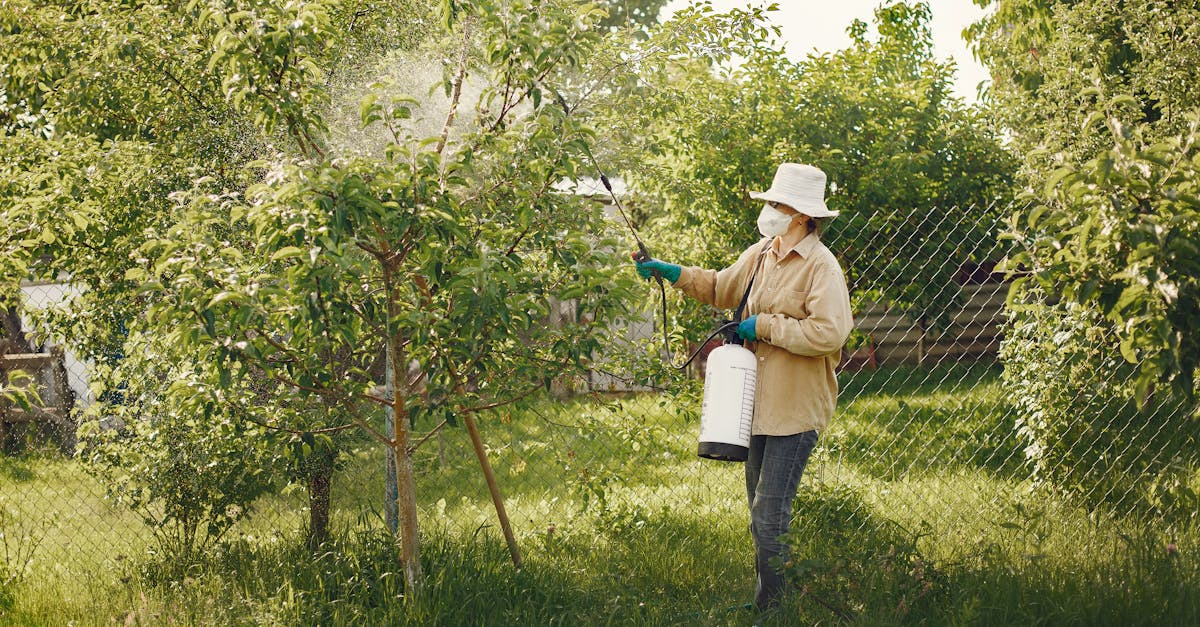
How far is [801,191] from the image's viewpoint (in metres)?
3.55

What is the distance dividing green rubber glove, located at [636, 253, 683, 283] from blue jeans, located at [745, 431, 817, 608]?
2.44 feet

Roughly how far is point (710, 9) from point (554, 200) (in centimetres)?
197

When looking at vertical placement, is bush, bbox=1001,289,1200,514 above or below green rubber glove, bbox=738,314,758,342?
below

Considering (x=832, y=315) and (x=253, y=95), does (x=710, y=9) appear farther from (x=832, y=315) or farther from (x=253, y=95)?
(x=253, y=95)

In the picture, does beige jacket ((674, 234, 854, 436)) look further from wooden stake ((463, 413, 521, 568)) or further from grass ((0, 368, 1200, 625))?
wooden stake ((463, 413, 521, 568))

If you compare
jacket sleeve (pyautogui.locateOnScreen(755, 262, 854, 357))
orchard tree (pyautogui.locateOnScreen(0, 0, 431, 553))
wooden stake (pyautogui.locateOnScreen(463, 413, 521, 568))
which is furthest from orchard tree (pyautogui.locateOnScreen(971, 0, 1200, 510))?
orchard tree (pyautogui.locateOnScreen(0, 0, 431, 553))

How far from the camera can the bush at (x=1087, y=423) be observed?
15.2ft

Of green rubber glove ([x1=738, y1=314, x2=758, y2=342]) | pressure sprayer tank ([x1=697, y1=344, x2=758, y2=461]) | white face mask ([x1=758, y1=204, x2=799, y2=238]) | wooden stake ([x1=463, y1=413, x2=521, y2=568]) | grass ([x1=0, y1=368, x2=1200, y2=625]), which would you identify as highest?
white face mask ([x1=758, y1=204, x2=799, y2=238])

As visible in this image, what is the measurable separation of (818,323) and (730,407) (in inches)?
17.1

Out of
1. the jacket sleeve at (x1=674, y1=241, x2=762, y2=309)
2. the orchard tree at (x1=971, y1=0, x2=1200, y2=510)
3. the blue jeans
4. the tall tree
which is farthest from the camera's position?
the tall tree

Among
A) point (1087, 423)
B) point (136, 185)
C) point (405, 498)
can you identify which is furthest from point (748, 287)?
point (136, 185)

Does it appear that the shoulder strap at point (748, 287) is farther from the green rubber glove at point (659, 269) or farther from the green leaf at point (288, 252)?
the green leaf at point (288, 252)

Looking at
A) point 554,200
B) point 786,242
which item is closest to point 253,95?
point 554,200

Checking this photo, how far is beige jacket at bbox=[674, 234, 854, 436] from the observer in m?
3.39
